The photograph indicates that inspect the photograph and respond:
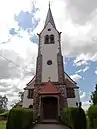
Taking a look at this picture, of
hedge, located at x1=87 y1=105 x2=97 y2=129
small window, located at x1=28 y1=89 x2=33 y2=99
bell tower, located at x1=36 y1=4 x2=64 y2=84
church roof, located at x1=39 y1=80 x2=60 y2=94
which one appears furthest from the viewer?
small window, located at x1=28 y1=89 x2=33 y2=99

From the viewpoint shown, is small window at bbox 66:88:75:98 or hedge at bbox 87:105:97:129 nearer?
hedge at bbox 87:105:97:129

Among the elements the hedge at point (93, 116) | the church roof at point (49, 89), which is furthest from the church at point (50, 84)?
the hedge at point (93, 116)

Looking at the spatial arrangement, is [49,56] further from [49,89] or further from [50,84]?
[49,89]

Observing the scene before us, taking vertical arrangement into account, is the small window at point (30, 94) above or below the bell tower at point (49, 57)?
below

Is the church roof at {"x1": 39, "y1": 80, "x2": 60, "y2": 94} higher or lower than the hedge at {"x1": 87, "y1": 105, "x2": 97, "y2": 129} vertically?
higher

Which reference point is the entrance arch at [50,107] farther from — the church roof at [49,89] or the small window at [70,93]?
the small window at [70,93]

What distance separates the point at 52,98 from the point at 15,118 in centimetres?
1824

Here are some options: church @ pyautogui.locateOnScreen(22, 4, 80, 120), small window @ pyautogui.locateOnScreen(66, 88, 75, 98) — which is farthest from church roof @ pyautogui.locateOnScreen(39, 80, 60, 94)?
small window @ pyautogui.locateOnScreen(66, 88, 75, 98)

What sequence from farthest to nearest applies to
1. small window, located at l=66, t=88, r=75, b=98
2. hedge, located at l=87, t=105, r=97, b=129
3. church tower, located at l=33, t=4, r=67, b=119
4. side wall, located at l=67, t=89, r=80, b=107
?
small window, located at l=66, t=88, r=75, b=98
side wall, located at l=67, t=89, r=80, b=107
church tower, located at l=33, t=4, r=67, b=119
hedge, located at l=87, t=105, r=97, b=129

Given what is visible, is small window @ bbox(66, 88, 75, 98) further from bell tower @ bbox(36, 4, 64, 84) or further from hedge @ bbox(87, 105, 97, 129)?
hedge @ bbox(87, 105, 97, 129)

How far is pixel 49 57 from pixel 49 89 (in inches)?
272

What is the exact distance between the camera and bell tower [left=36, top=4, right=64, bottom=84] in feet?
106

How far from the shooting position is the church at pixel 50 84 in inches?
1137

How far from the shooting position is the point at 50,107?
29.0 m
